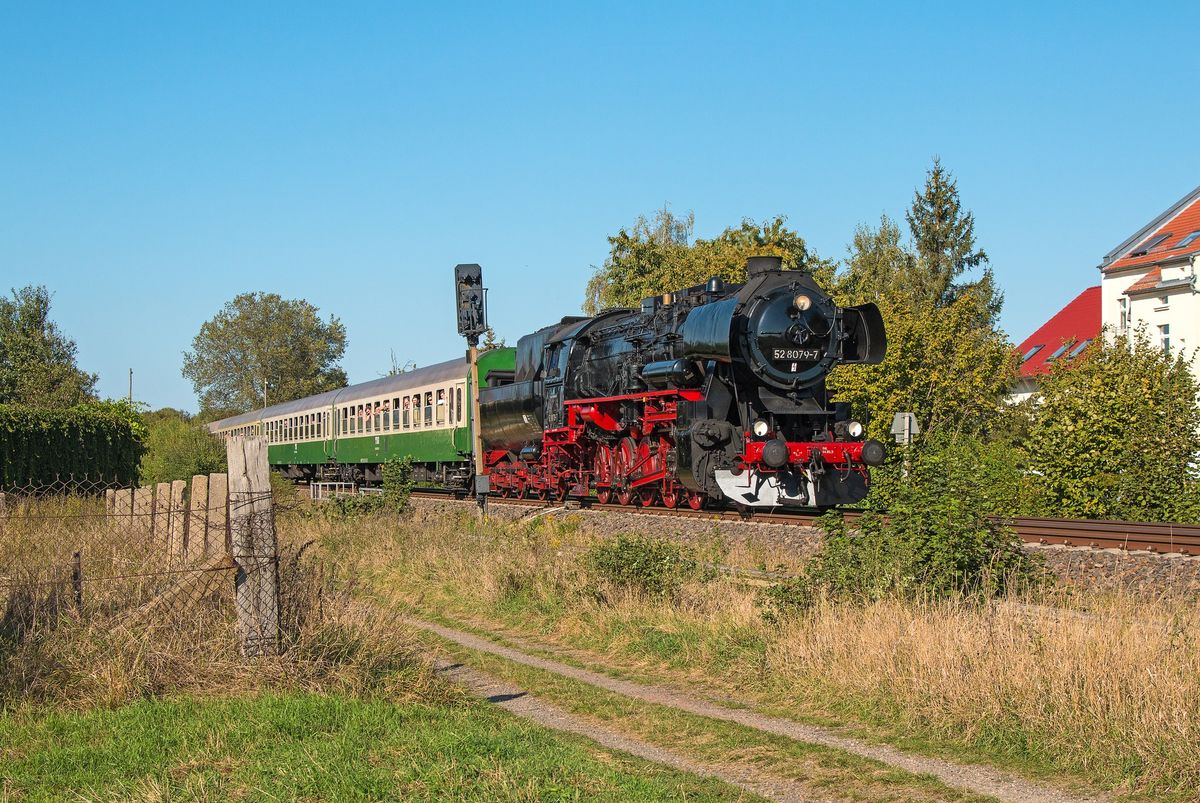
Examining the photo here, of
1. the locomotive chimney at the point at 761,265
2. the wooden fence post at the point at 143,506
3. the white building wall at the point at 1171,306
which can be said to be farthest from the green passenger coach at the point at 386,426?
the white building wall at the point at 1171,306

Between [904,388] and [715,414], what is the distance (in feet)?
62.7

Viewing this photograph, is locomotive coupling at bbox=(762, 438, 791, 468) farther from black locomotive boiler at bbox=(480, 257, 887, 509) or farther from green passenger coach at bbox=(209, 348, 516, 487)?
green passenger coach at bbox=(209, 348, 516, 487)

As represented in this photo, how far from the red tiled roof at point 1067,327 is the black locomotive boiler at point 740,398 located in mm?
44369

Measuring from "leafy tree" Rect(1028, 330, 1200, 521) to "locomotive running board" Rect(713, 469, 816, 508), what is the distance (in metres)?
3.76

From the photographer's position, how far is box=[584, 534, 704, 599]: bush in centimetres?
1345

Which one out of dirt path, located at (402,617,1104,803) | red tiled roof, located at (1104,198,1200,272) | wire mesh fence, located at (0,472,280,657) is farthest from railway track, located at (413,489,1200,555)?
red tiled roof, located at (1104,198,1200,272)

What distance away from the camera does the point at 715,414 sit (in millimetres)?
19203

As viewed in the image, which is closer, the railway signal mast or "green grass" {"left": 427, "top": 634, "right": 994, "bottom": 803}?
"green grass" {"left": 427, "top": 634, "right": 994, "bottom": 803}

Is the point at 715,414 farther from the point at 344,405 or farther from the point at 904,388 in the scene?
the point at 344,405

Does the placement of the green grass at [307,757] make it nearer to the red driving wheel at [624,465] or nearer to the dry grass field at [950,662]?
the dry grass field at [950,662]

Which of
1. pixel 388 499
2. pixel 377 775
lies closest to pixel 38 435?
pixel 388 499

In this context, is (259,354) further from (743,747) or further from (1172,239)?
(743,747)

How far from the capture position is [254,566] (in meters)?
8.44

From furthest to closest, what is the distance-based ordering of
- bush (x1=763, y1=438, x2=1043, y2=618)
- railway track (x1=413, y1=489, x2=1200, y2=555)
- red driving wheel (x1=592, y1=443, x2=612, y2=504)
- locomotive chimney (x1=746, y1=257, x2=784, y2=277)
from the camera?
red driving wheel (x1=592, y1=443, x2=612, y2=504)
locomotive chimney (x1=746, y1=257, x2=784, y2=277)
railway track (x1=413, y1=489, x2=1200, y2=555)
bush (x1=763, y1=438, x2=1043, y2=618)
